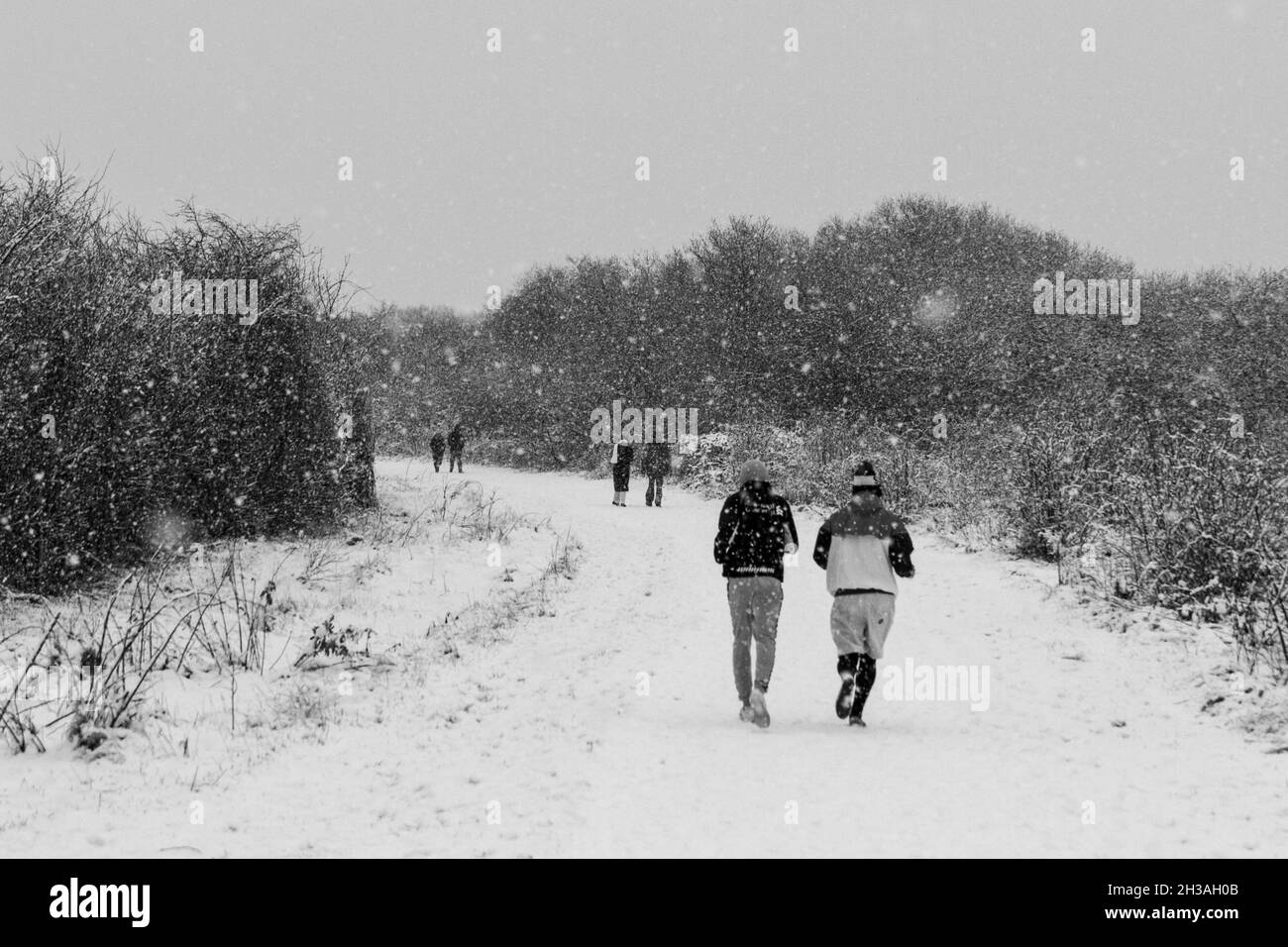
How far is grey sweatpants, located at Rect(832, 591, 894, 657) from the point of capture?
665cm

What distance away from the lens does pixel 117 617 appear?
9.59 m

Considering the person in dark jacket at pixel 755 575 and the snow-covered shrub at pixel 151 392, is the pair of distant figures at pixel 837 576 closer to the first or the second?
the person in dark jacket at pixel 755 575

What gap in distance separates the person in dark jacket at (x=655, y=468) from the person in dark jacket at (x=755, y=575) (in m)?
16.2

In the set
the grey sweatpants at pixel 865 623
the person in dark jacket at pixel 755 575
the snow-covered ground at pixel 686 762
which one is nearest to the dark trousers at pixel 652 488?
the snow-covered ground at pixel 686 762

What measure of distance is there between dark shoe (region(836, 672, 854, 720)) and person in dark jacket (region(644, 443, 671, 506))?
54.1 ft

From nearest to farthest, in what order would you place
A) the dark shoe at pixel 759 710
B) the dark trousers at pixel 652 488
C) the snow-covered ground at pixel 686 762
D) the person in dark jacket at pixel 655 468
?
1. the snow-covered ground at pixel 686 762
2. the dark shoe at pixel 759 710
3. the person in dark jacket at pixel 655 468
4. the dark trousers at pixel 652 488

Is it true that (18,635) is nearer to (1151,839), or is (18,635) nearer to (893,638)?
(893,638)

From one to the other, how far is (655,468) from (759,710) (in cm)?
1669

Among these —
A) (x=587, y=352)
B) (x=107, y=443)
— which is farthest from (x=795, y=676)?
(x=587, y=352)

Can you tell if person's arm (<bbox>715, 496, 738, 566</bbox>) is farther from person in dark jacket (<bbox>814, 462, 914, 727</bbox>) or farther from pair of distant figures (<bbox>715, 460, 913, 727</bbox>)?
person in dark jacket (<bbox>814, 462, 914, 727</bbox>)

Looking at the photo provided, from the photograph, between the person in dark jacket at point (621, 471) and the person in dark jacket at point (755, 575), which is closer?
the person in dark jacket at point (755, 575)

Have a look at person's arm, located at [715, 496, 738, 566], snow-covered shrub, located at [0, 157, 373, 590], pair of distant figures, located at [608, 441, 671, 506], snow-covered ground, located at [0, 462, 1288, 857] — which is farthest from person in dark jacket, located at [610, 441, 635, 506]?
person's arm, located at [715, 496, 738, 566]

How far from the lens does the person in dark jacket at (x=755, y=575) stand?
675 cm

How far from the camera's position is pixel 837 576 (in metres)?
6.84
